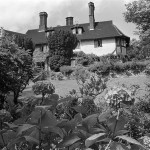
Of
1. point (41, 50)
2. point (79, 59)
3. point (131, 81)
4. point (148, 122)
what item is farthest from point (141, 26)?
point (41, 50)

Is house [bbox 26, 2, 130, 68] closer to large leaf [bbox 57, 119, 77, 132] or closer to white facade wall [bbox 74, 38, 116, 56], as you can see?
white facade wall [bbox 74, 38, 116, 56]

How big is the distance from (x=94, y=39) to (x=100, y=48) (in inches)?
54.8

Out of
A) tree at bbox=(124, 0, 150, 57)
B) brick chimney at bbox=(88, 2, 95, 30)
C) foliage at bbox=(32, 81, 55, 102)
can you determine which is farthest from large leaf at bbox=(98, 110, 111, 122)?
brick chimney at bbox=(88, 2, 95, 30)

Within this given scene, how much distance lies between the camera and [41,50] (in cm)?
3856

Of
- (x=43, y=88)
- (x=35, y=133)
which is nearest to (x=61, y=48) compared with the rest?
(x=43, y=88)

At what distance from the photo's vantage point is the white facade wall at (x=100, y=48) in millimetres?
36312

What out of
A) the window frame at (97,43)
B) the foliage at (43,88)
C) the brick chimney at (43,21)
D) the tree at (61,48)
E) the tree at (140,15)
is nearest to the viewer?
the foliage at (43,88)

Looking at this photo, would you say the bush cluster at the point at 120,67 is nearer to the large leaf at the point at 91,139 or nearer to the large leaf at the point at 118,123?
the large leaf at the point at 118,123

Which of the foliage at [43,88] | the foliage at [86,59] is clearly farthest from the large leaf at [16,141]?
the foliage at [86,59]

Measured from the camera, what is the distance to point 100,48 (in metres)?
36.8

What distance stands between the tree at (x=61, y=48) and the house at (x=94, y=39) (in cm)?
230

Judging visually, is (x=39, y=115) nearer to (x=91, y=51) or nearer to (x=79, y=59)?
(x=79, y=59)

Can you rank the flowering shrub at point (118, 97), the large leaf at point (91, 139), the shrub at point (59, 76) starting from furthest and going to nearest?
1. the shrub at point (59, 76)
2. the flowering shrub at point (118, 97)
3. the large leaf at point (91, 139)

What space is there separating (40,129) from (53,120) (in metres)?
0.08
